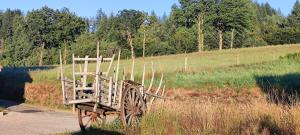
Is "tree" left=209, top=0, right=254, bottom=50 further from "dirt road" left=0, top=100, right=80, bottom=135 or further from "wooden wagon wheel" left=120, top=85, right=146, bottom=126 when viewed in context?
"wooden wagon wheel" left=120, top=85, right=146, bottom=126

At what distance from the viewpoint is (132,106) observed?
1694 cm

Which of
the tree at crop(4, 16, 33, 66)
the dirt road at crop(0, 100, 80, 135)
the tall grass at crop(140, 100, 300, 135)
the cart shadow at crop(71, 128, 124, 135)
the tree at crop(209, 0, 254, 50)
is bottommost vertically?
the dirt road at crop(0, 100, 80, 135)

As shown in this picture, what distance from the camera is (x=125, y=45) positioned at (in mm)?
116125

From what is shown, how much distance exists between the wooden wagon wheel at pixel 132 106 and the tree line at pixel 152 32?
277 ft

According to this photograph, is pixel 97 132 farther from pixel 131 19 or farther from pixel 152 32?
pixel 131 19

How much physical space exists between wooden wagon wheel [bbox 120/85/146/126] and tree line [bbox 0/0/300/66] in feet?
277

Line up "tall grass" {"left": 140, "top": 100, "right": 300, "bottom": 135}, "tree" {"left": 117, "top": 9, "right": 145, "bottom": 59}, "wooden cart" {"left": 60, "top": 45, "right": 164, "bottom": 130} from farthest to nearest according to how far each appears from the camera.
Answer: "tree" {"left": 117, "top": 9, "right": 145, "bottom": 59} < "wooden cart" {"left": 60, "top": 45, "right": 164, "bottom": 130} < "tall grass" {"left": 140, "top": 100, "right": 300, "bottom": 135}

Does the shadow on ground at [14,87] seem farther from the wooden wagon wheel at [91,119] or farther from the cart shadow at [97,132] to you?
the cart shadow at [97,132]

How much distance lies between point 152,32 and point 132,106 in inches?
4072

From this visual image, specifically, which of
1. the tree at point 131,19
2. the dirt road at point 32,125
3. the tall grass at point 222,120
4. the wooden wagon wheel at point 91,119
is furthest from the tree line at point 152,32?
the tall grass at point 222,120

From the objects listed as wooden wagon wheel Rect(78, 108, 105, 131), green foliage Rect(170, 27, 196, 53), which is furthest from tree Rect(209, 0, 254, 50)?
wooden wagon wheel Rect(78, 108, 105, 131)

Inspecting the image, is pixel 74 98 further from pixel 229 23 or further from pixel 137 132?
pixel 229 23

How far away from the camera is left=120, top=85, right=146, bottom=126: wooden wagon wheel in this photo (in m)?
16.5

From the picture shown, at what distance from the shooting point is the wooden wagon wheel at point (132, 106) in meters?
16.5
